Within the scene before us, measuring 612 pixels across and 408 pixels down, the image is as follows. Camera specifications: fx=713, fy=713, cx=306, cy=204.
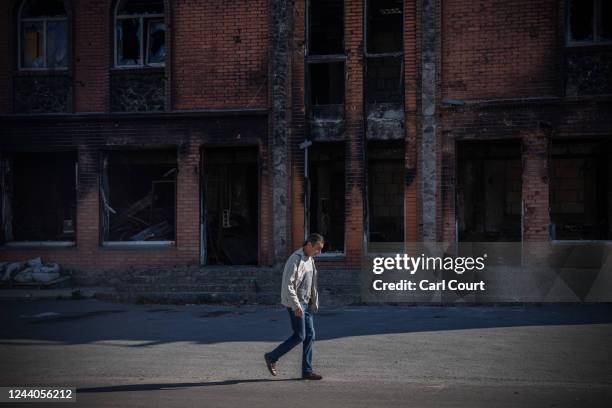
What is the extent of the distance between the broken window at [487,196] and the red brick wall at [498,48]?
154cm

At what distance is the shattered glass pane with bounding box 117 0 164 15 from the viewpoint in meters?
17.8

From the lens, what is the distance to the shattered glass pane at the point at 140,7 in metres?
17.8

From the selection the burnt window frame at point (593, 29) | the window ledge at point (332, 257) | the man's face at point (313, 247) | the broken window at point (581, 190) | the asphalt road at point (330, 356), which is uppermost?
the burnt window frame at point (593, 29)

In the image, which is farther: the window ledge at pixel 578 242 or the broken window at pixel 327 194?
the broken window at pixel 327 194

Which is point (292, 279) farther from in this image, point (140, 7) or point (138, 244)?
point (140, 7)

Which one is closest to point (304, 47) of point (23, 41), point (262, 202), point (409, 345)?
point (262, 202)

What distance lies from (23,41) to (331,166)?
853 cm

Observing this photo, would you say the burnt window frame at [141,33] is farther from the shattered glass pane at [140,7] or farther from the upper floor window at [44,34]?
the upper floor window at [44,34]

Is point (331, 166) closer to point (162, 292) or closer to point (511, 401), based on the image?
point (162, 292)

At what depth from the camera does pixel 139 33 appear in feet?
58.7

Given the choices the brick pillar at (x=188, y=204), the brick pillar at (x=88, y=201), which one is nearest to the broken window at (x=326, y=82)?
the brick pillar at (x=188, y=204)

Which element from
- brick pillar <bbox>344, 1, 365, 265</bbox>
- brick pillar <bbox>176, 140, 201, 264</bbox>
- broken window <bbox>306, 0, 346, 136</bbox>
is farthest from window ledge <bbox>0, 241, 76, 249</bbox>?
brick pillar <bbox>344, 1, 365, 265</bbox>

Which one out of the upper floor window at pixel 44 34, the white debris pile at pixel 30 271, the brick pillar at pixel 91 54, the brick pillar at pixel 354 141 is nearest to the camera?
the brick pillar at pixel 354 141

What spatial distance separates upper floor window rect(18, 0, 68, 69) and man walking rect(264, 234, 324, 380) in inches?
488
